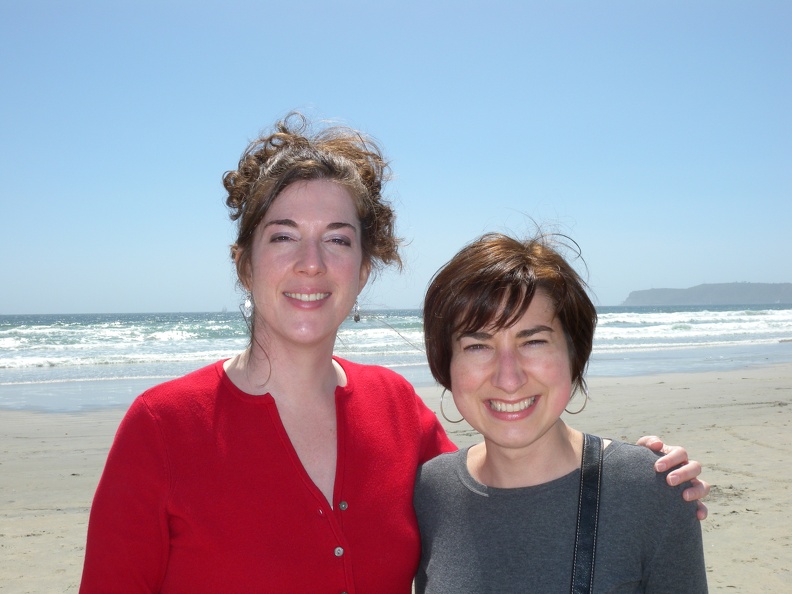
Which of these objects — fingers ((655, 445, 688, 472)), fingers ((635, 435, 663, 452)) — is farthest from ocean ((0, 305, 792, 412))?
fingers ((655, 445, 688, 472))

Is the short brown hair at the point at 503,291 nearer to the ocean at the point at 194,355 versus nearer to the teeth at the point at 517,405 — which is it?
the teeth at the point at 517,405

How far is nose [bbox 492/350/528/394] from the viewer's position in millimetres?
2078

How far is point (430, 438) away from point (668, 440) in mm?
6404

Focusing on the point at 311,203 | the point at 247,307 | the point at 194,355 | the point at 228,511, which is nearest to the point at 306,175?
the point at 311,203

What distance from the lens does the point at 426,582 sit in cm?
217

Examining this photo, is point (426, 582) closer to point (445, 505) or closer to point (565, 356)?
point (445, 505)

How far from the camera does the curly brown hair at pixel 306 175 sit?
226cm

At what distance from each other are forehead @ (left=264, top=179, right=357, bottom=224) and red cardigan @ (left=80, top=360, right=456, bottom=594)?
22.2 inches

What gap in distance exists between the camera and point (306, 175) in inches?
88.8

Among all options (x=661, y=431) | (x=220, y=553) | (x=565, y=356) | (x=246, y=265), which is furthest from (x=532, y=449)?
(x=661, y=431)

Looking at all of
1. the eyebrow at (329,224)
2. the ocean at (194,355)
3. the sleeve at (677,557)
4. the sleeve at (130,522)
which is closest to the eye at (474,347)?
the eyebrow at (329,224)

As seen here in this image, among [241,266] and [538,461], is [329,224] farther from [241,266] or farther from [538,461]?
[538,461]

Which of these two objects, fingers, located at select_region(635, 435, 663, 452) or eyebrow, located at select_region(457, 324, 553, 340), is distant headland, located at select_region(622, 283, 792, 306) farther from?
eyebrow, located at select_region(457, 324, 553, 340)

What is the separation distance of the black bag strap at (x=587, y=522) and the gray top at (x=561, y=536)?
19 mm
